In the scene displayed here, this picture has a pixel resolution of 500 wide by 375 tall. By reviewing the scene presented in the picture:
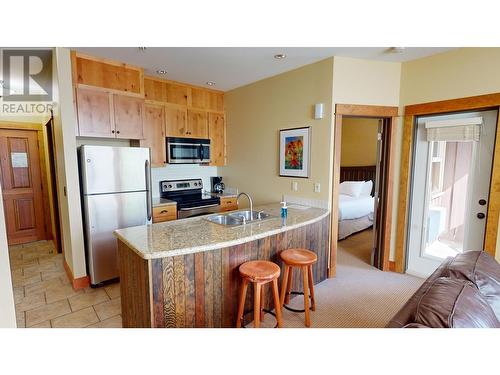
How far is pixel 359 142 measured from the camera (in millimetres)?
6484

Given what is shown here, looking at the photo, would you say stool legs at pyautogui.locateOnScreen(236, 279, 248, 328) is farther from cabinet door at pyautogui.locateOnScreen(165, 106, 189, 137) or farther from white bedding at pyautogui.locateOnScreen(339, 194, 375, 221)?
white bedding at pyautogui.locateOnScreen(339, 194, 375, 221)

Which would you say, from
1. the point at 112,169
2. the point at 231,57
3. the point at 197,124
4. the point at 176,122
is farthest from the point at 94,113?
the point at 231,57

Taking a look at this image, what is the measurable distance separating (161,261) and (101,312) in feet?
4.59

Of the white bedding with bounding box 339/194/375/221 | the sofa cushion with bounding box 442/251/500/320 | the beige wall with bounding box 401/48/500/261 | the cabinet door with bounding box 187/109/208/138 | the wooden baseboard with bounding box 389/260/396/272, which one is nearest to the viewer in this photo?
the sofa cushion with bounding box 442/251/500/320

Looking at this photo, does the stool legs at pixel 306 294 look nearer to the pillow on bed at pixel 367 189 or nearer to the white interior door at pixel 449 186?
the white interior door at pixel 449 186

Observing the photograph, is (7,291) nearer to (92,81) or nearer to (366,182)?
(92,81)

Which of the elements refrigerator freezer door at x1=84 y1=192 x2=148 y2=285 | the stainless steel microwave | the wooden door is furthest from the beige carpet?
the wooden door

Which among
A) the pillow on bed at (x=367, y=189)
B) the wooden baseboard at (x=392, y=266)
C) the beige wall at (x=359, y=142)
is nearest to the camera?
the wooden baseboard at (x=392, y=266)

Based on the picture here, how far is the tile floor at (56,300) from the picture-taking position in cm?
235

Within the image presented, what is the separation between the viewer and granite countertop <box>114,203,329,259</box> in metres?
1.71

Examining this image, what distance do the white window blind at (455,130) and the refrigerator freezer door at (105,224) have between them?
368cm

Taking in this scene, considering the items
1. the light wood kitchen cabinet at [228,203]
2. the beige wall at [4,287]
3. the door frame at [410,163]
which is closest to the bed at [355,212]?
the door frame at [410,163]

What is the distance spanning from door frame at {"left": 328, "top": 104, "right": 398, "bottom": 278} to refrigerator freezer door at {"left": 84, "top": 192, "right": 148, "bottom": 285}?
2501 millimetres
